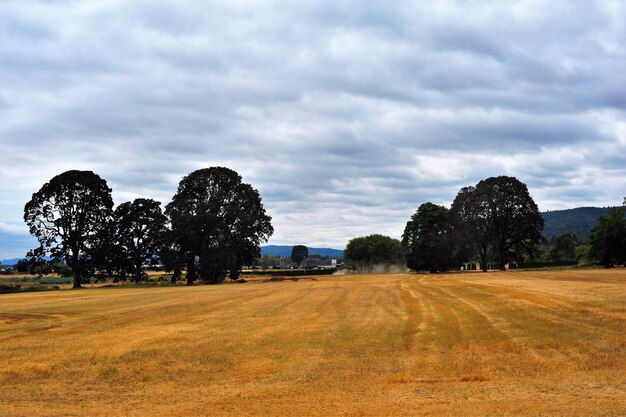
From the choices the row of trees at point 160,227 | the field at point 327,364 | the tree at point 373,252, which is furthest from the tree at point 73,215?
the tree at point 373,252

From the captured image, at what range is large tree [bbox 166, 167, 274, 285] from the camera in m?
71.3

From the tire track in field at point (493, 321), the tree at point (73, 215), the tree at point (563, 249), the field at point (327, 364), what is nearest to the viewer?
the field at point (327, 364)

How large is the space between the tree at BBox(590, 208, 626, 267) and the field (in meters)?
66.1

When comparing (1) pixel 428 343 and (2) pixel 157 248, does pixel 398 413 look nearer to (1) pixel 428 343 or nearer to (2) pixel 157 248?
(1) pixel 428 343

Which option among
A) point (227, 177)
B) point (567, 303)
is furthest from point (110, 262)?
point (567, 303)

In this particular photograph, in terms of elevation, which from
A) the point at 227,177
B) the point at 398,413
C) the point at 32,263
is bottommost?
the point at 398,413

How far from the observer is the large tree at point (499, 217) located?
90.1m

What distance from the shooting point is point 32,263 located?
66375 millimetres

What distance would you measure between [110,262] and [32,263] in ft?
33.5

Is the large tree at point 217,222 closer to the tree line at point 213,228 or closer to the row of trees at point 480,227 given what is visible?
the tree line at point 213,228

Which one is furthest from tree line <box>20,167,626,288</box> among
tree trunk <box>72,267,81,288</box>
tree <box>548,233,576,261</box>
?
tree <box>548,233,576,261</box>

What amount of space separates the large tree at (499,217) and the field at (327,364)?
6907 centimetres

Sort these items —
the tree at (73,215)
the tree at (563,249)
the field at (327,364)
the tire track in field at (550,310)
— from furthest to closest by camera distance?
the tree at (563,249) → the tree at (73,215) → the tire track in field at (550,310) → the field at (327,364)

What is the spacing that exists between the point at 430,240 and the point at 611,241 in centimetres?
2793
